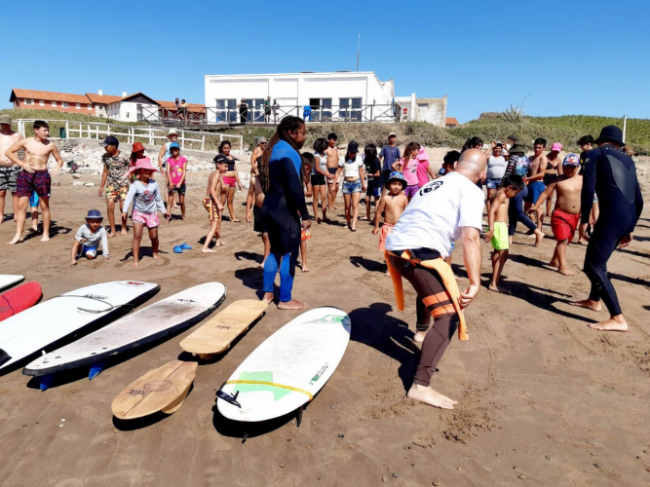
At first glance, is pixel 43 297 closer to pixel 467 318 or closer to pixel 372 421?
pixel 372 421

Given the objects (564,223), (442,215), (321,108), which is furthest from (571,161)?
(321,108)

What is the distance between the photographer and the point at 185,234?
8.47m

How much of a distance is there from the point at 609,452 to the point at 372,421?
4.76 ft

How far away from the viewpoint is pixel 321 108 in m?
31.1

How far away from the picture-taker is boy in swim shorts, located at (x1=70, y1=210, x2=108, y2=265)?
249 inches

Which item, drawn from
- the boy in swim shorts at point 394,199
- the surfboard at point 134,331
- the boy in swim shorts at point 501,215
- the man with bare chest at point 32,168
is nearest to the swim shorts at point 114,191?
the man with bare chest at point 32,168

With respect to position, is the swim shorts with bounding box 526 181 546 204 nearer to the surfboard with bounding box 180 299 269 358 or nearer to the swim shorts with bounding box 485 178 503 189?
the swim shorts with bounding box 485 178 503 189

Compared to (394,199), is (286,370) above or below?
below

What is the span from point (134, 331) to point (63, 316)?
0.86 metres

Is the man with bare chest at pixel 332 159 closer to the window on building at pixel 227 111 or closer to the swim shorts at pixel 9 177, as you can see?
the swim shorts at pixel 9 177

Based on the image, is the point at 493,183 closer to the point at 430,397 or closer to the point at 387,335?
the point at 387,335

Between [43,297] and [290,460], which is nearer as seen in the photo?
[290,460]

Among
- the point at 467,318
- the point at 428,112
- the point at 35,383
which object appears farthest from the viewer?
the point at 428,112

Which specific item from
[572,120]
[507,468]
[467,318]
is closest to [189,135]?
[467,318]
